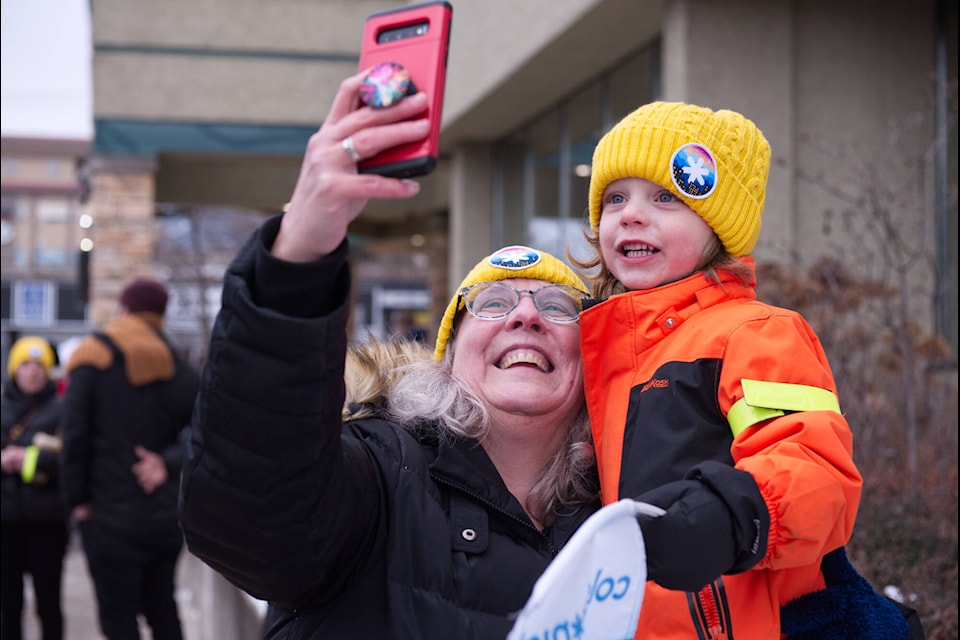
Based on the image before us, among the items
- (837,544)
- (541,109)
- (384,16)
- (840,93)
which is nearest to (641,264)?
(837,544)

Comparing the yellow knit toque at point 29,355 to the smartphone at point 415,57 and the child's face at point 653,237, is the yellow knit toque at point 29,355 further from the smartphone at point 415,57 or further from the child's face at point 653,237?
the smartphone at point 415,57

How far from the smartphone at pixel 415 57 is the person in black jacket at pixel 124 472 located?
186 inches

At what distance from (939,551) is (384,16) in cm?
395

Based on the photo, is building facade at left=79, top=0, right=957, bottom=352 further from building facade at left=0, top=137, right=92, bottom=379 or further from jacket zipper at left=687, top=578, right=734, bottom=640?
building facade at left=0, top=137, right=92, bottom=379

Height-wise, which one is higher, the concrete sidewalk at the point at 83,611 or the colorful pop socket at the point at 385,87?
the colorful pop socket at the point at 385,87

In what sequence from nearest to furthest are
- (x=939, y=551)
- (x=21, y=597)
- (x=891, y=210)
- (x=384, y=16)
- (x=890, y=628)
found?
1. (x=384, y=16)
2. (x=890, y=628)
3. (x=939, y=551)
4. (x=21, y=597)
5. (x=891, y=210)

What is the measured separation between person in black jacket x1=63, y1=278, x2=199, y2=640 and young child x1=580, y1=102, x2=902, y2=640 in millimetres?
3921

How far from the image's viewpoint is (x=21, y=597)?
6711 millimetres

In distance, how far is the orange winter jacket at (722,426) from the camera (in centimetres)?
190

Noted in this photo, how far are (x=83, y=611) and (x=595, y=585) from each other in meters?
8.49

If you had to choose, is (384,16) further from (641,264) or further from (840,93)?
(840,93)

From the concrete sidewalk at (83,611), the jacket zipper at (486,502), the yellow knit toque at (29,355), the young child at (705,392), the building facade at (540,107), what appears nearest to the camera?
the young child at (705,392)

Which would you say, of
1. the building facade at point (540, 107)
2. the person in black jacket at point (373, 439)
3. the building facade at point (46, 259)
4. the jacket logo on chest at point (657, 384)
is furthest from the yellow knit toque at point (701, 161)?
the building facade at point (46, 259)

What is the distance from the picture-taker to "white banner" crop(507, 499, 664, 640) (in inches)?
54.4
